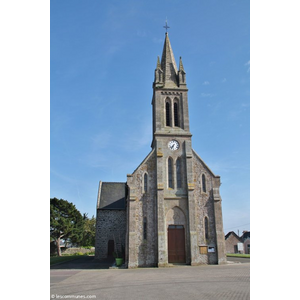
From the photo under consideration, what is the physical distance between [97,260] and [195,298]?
26.6 metres

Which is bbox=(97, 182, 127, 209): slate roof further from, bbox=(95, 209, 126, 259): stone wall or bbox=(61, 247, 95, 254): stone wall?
bbox=(61, 247, 95, 254): stone wall

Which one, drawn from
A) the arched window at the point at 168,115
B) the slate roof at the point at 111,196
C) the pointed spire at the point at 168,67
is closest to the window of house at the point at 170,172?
the arched window at the point at 168,115

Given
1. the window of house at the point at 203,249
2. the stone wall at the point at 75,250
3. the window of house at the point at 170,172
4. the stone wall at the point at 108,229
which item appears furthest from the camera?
the stone wall at the point at 75,250

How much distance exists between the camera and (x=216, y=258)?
23.6m

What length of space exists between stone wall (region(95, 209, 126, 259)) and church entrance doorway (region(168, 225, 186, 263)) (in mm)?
12712

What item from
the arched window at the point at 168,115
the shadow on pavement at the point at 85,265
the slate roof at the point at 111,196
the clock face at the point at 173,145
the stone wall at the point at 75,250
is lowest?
the stone wall at the point at 75,250

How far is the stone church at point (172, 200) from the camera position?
77.0 feet

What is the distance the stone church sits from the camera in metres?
23.5

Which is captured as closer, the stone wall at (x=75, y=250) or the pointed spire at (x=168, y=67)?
the pointed spire at (x=168, y=67)

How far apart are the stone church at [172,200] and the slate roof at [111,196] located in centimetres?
1219

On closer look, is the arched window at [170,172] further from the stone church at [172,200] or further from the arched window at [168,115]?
the arched window at [168,115]

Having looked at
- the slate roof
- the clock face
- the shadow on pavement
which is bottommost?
the shadow on pavement

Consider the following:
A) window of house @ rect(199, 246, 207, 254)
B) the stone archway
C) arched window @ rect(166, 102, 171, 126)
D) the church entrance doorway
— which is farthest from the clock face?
window of house @ rect(199, 246, 207, 254)

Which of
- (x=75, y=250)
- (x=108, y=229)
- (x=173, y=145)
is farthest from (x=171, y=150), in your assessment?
(x=75, y=250)
